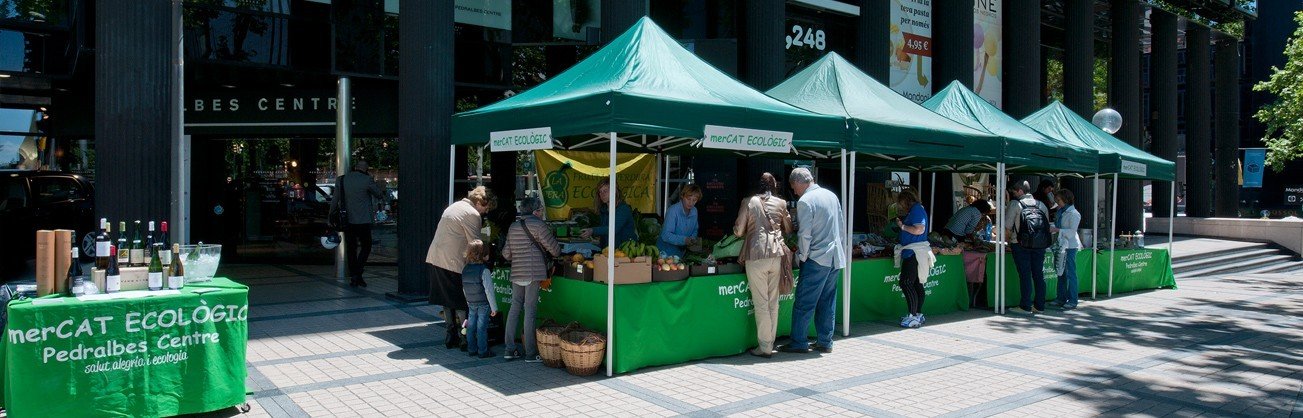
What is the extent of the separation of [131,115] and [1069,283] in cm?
1095

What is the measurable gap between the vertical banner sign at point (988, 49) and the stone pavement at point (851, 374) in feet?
31.5

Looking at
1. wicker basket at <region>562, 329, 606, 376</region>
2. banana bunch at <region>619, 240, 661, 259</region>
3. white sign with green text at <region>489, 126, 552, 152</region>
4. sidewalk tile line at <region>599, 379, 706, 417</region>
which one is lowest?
sidewalk tile line at <region>599, 379, 706, 417</region>

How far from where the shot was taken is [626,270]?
6770mm

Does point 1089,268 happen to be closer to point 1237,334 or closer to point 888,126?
point 1237,334

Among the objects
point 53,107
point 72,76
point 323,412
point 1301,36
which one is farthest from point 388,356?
point 1301,36

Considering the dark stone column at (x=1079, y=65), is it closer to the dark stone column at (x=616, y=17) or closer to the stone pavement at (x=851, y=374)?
the stone pavement at (x=851, y=374)

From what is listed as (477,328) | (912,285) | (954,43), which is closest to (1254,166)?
(954,43)

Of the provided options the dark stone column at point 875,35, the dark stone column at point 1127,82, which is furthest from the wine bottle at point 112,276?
the dark stone column at point 1127,82

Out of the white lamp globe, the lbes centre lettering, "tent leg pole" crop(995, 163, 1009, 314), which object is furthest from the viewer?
the white lamp globe

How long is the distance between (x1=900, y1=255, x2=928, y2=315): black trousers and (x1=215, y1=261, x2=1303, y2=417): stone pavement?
283mm

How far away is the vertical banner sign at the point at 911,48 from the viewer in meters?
17.1

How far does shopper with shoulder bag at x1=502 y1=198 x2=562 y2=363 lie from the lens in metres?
6.91

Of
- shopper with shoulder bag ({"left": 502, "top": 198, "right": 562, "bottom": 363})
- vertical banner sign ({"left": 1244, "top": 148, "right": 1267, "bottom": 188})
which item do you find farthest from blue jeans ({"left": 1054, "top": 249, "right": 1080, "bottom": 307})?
vertical banner sign ({"left": 1244, "top": 148, "right": 1267, "bottom": 188})

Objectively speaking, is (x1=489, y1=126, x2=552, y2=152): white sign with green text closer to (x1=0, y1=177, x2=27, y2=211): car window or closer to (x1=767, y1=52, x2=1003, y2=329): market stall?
(x1=767, y1=52, x2=1003, y2=329): market stall
